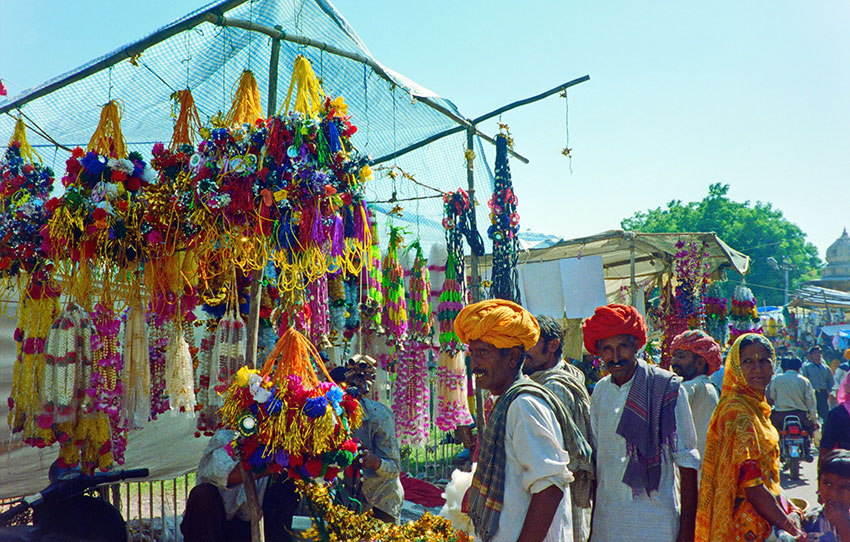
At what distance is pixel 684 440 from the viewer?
110 inches

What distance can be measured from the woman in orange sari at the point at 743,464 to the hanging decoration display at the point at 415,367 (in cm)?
354

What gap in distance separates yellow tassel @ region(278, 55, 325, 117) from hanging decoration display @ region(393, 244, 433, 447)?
11.8 feet

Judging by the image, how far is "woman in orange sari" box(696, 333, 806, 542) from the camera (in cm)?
311

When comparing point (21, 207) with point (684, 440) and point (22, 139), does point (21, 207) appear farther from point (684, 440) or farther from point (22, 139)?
point (684, 440)

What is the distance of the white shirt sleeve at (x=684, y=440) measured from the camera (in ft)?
9.00

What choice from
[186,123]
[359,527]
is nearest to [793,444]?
[359,527]

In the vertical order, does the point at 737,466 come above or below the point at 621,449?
below

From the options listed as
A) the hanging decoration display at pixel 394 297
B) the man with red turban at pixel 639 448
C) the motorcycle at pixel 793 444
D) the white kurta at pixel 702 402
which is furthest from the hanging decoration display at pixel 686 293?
the man with red turban at pixel 639 448

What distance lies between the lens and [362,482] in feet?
14.2

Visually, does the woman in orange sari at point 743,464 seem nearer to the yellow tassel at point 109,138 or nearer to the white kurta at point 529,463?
the white kurta at point 529,463

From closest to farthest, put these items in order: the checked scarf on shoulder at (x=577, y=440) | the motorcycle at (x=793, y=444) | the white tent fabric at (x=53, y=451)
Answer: the checked scarf on shoulder at (x=577, y=440) → the white tent fabric at (x=53, y=451) → the motorcycle at (x=793, y=444)

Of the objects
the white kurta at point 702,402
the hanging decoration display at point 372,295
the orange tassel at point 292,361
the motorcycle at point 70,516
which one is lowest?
the motorcycle at point 70,516

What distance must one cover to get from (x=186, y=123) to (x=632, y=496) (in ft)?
9.71

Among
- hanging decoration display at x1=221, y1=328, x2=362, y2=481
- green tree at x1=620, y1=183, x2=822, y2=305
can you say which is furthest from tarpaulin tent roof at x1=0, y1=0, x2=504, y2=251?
green tree at x1=620, y1=183, x2=822, y2=305
